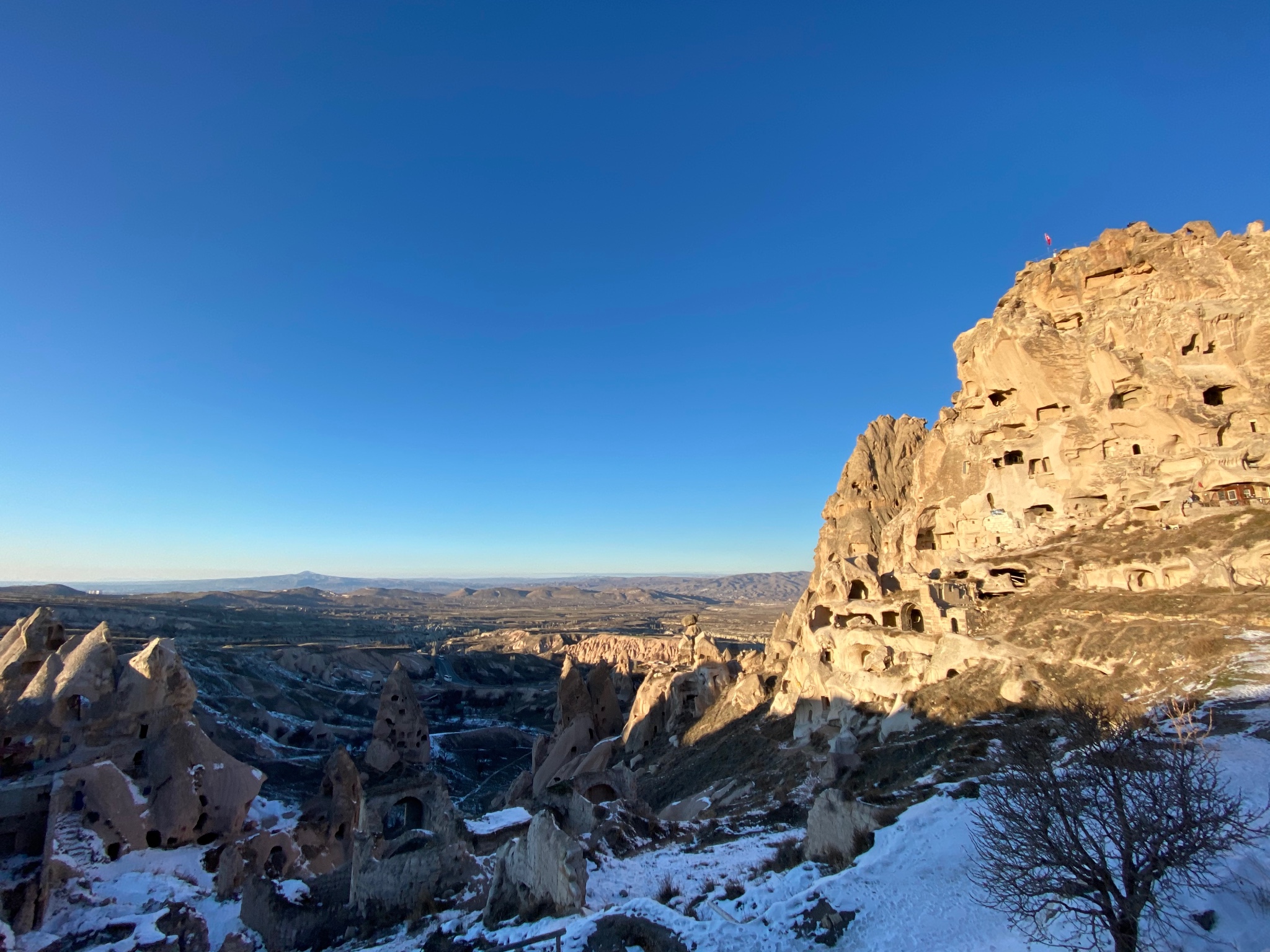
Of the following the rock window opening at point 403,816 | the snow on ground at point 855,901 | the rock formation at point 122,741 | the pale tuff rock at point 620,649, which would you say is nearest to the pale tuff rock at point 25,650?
the rock formation at point 122,741

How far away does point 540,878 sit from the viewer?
11.2 meters

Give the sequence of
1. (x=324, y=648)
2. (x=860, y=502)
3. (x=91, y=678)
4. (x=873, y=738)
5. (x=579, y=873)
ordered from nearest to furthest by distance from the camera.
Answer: (x=579, y=873), (x=91, y=678), (x=873, y=738), (x=860, y=502), (x=324, y=648)

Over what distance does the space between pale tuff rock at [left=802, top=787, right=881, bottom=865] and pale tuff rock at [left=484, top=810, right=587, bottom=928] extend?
4.90 m

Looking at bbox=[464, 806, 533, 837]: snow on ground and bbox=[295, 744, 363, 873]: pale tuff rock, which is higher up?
bbox=[464, 806, 533, 837]: snow on ground

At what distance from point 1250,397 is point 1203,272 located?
7673 millimetres

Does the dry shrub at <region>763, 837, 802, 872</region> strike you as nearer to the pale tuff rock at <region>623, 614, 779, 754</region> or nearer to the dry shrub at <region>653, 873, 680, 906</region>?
the dry shrub at <region>653, 873, 680, 906</region>

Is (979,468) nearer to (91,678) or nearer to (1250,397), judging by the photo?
(1250,397)

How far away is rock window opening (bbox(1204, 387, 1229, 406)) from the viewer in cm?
3039

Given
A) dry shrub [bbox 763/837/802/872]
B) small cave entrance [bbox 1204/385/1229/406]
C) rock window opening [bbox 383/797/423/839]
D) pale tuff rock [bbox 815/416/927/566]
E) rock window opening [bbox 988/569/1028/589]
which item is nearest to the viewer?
dry shrub [bbox 763/837/802/872]

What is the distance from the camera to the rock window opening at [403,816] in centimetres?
2773

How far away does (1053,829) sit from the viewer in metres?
6.19

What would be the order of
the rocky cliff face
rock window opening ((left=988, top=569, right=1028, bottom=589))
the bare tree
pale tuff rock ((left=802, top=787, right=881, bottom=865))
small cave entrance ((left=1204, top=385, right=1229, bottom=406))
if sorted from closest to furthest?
the bare tree → pale tuff rock ((left=802, top=787, right=881, bottom=865)) → the rocky cliff face → rock window opening ((left=988, top=569, right=1028, bottom=589)) → small cave entrance ((left=1204, top=385, right=1229, bottom=406))

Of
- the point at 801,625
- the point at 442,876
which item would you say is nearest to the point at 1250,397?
the point at 801,625

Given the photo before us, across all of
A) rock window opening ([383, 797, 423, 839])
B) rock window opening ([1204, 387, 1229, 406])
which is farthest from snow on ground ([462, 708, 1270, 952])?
rock window opening ([1204, 387, 1229, 406])
